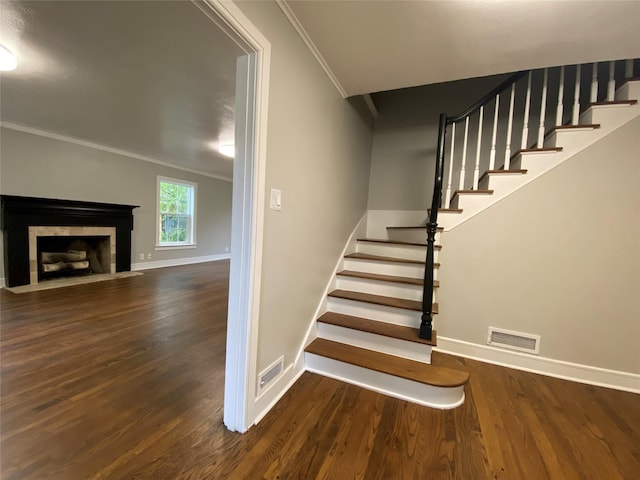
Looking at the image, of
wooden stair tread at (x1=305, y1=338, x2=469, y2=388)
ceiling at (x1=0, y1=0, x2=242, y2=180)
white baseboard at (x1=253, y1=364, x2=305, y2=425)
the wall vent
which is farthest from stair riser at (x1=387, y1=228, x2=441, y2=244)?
ceiling at (x1=0, y1=0, x2=242, y2=180)

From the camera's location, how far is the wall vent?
4.76 ft

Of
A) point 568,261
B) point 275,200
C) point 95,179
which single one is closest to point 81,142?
point 95,179

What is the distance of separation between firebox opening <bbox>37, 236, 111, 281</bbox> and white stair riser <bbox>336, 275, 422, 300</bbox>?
179 inches

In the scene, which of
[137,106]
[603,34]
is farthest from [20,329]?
[603,34]

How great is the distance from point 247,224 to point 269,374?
2.95ft

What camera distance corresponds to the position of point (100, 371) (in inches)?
71.1

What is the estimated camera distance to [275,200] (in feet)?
4.66

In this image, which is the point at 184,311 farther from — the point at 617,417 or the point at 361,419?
the point at 617,417

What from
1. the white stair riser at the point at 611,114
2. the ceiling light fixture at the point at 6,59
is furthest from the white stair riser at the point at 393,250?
the ceiling light fixture at the point at 6,59

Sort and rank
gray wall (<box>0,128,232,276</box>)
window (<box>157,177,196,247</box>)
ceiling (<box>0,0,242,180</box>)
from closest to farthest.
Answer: ceiling (<box>0,0,242,180</box>), gray wall (<box>0,128,232,276</box>), window (<box>157,177,196,247</box>)

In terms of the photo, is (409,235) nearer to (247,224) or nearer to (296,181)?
(296,181)

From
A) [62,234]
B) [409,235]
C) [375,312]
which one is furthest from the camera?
[62,234]

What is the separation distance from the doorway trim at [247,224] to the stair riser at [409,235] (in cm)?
226

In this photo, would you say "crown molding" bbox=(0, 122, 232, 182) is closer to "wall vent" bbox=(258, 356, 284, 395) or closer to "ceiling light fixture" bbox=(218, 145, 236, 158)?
"ceiling light fixture" bbox=(218, 145, 236, 158)
